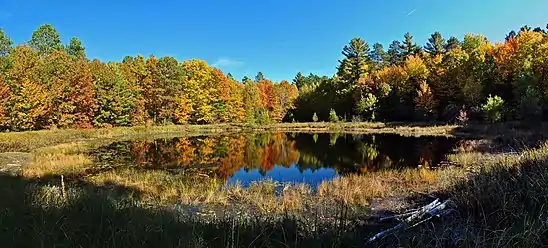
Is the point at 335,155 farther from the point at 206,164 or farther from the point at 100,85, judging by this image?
the point at 100,85

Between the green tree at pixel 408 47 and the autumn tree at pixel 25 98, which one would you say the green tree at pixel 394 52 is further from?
the autumn tree at pixel 25 98

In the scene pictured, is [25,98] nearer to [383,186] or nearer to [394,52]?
[383,186]

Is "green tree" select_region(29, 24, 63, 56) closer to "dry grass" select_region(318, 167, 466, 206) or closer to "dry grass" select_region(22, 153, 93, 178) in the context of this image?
"dry grass" select_region(22, 153, 93, 178)

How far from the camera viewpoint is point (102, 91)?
147 ft

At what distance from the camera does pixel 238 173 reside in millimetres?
16625

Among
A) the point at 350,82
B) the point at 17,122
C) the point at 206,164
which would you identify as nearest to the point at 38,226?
the point at 206,164

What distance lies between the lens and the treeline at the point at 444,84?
36.1 metres

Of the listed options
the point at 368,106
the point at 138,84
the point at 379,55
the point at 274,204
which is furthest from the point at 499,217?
the point at 379,55

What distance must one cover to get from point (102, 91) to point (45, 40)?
781 inches

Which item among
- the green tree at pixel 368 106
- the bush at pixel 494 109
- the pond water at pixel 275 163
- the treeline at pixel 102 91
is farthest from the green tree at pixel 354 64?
the pond water at pixel 275 163

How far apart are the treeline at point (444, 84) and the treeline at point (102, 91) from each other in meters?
16.0

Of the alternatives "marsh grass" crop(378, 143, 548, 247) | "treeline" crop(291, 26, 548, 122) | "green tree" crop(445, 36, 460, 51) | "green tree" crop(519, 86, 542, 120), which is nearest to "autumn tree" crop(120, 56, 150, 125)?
"treeline" crop(291, 26, 548, 122)

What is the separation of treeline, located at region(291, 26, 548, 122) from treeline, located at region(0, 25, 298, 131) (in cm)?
1599

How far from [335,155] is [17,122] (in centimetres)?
3190
